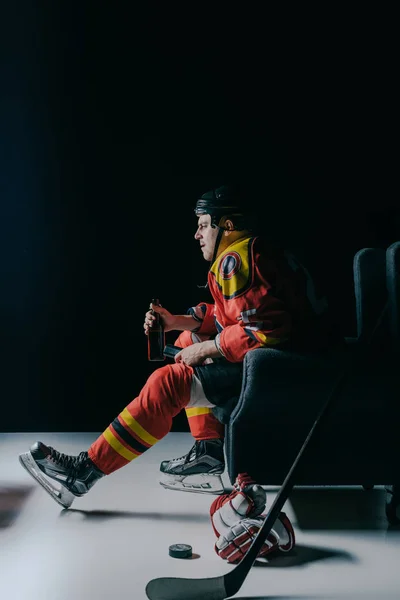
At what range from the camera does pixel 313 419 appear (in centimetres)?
238

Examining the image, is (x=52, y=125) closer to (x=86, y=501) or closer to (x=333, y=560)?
(x=86, y=501)

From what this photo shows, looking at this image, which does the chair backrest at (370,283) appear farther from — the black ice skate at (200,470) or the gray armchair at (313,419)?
the black ice skate at (200,470)

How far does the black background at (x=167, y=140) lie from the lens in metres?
3.69

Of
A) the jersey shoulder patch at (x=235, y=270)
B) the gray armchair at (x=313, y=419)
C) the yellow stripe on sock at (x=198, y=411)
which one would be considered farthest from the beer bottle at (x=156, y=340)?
the gray armchair at (x=313, y=419)

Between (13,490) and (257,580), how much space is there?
1215mm

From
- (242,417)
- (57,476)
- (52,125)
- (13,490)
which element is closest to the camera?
(242,417)

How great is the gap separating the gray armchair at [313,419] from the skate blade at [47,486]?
0.61 meters

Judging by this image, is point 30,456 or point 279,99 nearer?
point 30,456

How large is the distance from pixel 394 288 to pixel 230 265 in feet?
1.81

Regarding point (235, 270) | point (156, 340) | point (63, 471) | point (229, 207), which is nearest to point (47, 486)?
point (63, 471)

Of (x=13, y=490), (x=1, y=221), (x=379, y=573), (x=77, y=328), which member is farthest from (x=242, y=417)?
(x=1, y=221)

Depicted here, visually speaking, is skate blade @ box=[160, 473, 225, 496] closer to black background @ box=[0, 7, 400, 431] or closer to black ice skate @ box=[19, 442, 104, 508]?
black ice skate @ box=[19, 442, 104, 508]

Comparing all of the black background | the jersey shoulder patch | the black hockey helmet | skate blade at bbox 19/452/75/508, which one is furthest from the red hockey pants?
the black background

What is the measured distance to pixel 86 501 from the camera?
271 centimetres
